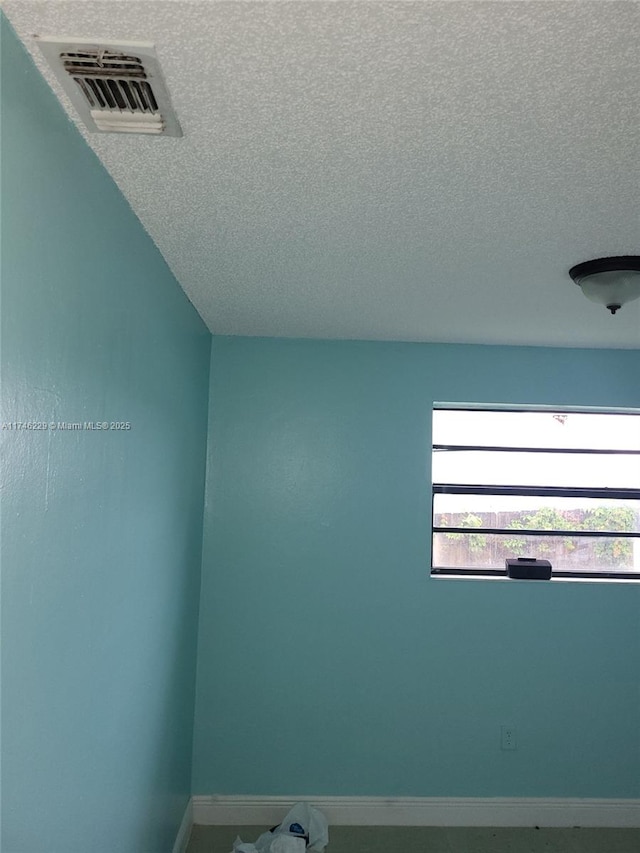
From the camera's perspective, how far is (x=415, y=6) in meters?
1.06

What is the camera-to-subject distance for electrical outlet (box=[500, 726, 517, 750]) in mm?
3363

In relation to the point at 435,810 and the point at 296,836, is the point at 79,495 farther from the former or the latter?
the point at 435,810

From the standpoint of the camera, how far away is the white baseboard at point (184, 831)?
114 inches

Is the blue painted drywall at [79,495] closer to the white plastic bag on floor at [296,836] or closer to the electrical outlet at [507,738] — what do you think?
the white plastic bag on floor at [296,836]

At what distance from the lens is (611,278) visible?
7.29 feet

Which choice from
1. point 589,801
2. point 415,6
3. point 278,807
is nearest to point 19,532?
point 415,6

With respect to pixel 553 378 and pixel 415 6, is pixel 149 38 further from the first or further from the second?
pixel 553 378

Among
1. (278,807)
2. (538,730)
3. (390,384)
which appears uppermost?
(390,384)

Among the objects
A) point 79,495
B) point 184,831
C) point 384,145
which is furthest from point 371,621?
point 384,145

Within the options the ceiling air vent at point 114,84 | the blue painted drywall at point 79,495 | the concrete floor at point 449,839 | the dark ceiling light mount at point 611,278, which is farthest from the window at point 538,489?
the ceiling air vent at point 114,84

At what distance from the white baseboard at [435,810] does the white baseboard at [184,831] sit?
0.18 feet

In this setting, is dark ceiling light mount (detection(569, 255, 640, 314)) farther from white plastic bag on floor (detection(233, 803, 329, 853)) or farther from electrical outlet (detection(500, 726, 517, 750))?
white plastic bag on floor (detection(233, 803, 329, 853))

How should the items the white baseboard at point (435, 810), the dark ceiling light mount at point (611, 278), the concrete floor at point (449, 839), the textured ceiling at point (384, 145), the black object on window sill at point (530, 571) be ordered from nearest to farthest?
the textured ceiling at point (384, 145), the dark ceiling light mount at point (611, 278), the concrete floor at point (449, 839), the white baseboard at point (435, 810), the black object on window sill at point (530, 571)

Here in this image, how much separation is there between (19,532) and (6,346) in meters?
0.35
